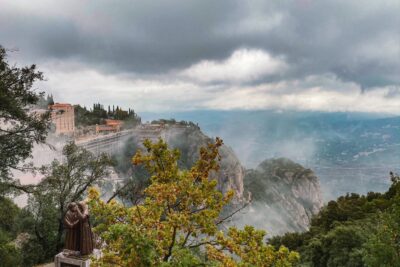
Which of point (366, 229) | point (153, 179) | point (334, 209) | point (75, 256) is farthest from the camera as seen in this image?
point (334, 209)

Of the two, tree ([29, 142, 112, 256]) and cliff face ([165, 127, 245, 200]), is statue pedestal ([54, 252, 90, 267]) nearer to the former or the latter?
tree ([29, 142, 112, 256])

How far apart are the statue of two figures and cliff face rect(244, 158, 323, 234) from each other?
135529mm

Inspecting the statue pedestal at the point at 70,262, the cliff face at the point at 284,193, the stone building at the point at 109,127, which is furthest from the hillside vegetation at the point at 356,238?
the cliff face at the point at 284,193

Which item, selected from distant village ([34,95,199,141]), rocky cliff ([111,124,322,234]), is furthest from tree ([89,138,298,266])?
rocky cliff ([111,124,322,234])

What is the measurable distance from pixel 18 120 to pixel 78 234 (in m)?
5.81

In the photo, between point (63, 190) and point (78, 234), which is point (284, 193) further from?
point (78, 234)

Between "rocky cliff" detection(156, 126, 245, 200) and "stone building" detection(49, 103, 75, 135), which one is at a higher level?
"stone building" detection(49, 103, 75, 135)

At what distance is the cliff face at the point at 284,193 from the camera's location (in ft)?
498

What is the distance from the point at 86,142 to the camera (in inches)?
4008

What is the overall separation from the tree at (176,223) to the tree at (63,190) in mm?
14419

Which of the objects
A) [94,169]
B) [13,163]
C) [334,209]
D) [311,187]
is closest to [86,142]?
[334,209]

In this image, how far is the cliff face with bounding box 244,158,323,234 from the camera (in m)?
152

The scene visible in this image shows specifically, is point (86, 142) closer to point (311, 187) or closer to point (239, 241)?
point (239, 241)

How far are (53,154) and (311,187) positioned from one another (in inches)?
4878
